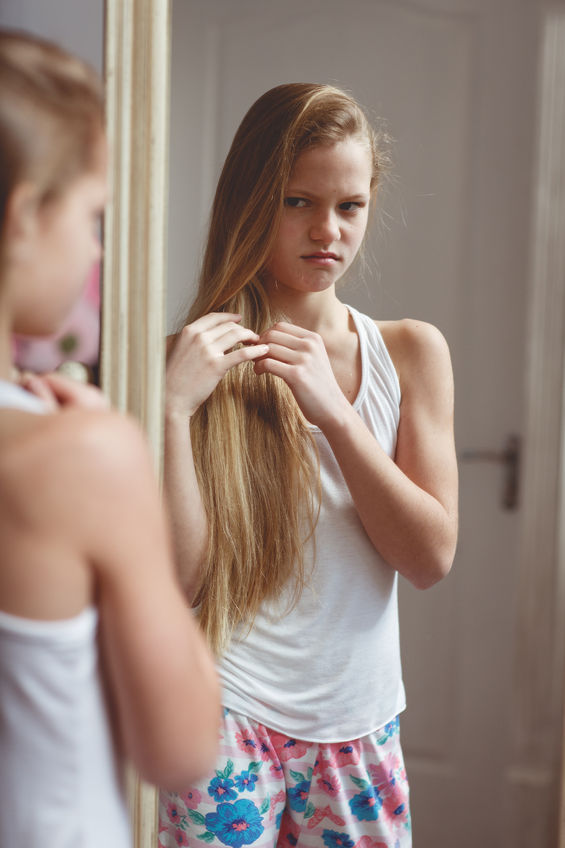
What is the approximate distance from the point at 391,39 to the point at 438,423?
14.1 inches

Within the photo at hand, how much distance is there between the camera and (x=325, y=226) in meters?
0.73

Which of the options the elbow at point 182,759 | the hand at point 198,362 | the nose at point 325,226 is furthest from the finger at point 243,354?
the elbow at point 182,759

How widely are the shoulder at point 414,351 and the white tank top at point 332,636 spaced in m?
0.01

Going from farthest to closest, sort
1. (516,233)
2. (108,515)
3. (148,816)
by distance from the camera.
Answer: (516,233) < (148,816) < (108,515)

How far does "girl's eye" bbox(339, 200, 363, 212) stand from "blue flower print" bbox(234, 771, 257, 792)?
51cm

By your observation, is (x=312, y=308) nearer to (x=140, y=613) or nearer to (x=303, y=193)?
(x=303, y=193)

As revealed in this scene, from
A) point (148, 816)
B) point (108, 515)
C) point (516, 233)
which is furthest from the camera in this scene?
point (516, 233)

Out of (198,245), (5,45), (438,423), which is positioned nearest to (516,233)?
(438,423)

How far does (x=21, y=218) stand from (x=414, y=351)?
476 mm

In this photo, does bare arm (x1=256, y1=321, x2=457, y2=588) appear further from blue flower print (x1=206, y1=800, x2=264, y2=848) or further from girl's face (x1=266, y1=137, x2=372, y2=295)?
blue flower print (x1=206, y1=800, x2=264, y2=848)

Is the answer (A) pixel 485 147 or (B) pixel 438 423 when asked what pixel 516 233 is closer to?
(A) pixel 485 147

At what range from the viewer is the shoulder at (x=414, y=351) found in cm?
80

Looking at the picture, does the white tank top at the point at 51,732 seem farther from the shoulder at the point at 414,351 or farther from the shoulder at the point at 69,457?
the shoulder at the point at 414,351

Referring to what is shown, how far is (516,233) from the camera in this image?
85 cm
